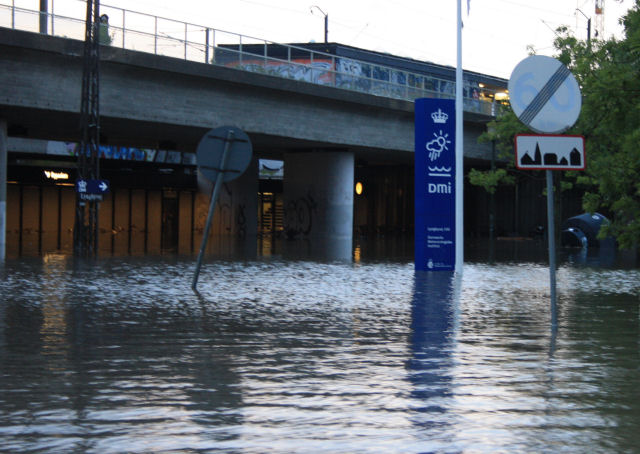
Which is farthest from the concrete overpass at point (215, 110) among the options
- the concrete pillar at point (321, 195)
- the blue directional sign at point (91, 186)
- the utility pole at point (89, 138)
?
the blue directional sign at point (91, 186)

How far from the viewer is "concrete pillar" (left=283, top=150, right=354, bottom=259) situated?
4772 cm

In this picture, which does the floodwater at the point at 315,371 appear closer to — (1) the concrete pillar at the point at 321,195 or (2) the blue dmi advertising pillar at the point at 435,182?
(2) the blue dmi advertising pillar at the point at 435,182

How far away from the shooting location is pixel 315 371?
7.67 metres

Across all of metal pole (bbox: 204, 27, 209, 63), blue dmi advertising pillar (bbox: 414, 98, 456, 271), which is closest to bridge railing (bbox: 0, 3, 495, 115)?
metal pole (bbox: 204, 27, 209, 63)

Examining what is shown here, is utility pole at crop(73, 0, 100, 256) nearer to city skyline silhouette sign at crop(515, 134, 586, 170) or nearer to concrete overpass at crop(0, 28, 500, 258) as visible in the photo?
concrete overpass at crop(0, 28, 500, 258)

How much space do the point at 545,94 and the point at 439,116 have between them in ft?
38.5

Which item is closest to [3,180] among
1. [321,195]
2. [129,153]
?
[321,195]

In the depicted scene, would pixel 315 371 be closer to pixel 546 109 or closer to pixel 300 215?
pixel 546 109

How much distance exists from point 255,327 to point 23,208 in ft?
154

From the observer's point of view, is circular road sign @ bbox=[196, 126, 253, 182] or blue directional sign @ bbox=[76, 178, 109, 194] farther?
blue directional sign @ bbox=[76, 178, 109, 194]

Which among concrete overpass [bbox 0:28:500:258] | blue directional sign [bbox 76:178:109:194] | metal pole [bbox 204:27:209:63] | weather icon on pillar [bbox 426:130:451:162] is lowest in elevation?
blue directional sign [bbox 76:178:109:194]

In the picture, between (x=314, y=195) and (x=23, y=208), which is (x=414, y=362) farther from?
(x=23, y=208)

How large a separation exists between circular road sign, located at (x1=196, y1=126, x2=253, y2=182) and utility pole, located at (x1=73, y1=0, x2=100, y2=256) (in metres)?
13.8

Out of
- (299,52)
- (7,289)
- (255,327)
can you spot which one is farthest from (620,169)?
(299,52)
